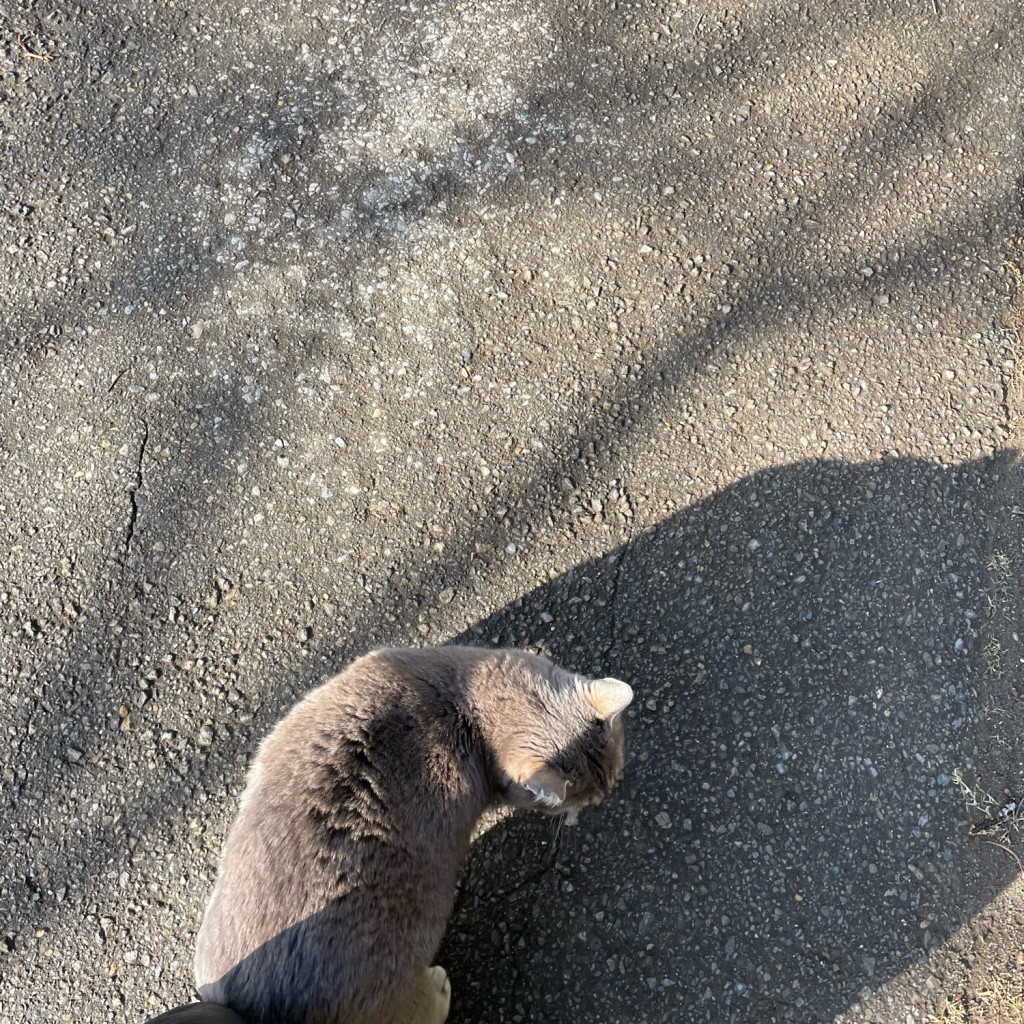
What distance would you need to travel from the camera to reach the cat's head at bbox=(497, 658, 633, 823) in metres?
2.82

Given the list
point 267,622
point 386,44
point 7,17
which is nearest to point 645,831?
point 267,622

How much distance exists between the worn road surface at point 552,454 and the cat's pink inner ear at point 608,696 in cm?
53

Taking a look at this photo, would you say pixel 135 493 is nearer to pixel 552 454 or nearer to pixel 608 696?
pixel 552 454

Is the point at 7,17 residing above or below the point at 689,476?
above

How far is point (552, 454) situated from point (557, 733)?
1.25 metres

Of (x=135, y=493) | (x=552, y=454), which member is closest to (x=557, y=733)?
(x=552, y=454)

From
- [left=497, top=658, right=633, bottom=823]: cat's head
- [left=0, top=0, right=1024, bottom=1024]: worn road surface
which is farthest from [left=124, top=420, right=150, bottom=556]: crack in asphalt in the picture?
[left=497, top=658, right=633, bottom=823]: cat's head

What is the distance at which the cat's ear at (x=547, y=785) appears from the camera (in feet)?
9.02

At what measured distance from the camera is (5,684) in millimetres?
3365

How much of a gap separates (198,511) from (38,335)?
112 cm

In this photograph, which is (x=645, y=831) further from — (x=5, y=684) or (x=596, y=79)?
(x=596, y=79)

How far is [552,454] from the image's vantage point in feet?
11.9

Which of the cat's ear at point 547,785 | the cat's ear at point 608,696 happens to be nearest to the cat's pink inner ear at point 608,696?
the cat's ear at point 608,696

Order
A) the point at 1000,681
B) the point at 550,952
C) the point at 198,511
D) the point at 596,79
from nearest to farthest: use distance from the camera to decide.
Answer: the point at 550,952
the point at 1000,681
the point at 198,511
the point at 596,79
